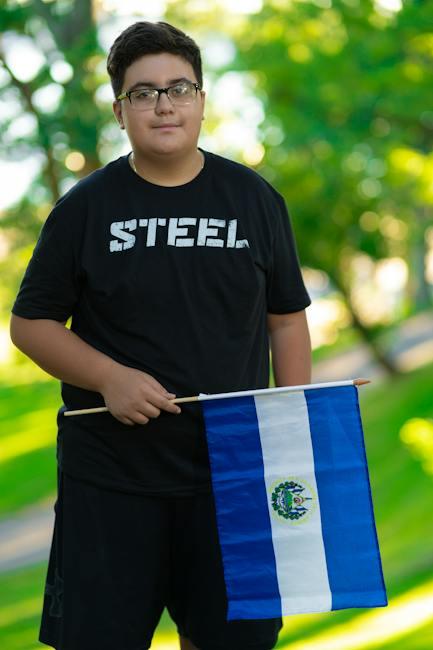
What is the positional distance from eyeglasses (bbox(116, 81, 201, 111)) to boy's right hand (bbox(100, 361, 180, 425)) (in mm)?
555

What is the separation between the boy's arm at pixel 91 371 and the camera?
95.1 inches

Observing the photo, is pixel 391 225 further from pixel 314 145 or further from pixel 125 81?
pixel 125 81

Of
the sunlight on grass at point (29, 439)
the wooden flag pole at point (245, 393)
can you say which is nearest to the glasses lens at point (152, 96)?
the wooden flag pole at point (245, 393)

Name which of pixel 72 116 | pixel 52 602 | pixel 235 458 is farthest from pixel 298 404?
pixel 72 116

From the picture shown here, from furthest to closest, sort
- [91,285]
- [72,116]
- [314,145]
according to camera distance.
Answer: [314,145], [72,116], [91,285]

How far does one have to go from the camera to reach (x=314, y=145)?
69.7ft

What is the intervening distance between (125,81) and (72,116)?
776 cm

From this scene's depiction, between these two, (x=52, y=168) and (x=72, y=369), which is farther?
(x=52, y=168)

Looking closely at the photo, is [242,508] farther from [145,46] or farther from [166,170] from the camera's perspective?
[145,46]

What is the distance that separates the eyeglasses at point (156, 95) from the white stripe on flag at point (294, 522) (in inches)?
26.3

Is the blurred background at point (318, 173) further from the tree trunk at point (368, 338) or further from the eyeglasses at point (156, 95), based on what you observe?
the eyeglasses at point (156, 95)

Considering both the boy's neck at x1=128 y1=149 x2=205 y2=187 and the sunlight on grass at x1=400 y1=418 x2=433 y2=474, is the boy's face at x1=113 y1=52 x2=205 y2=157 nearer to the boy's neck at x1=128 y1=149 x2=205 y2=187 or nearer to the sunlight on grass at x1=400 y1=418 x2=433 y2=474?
the boy's neck at x1=128 y1=149 x2=205 y2=187

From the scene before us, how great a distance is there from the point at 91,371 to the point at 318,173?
1688 cm

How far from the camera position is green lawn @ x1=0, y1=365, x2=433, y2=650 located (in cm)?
682
